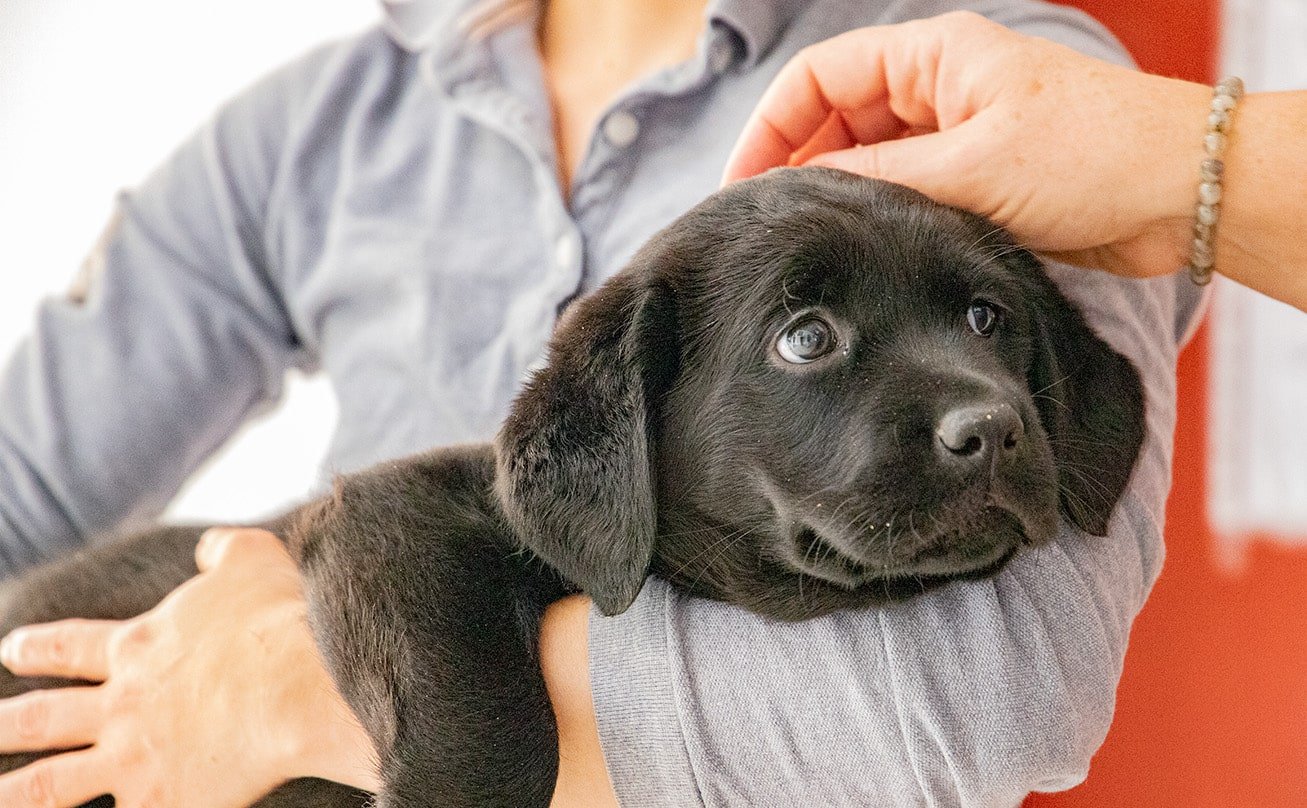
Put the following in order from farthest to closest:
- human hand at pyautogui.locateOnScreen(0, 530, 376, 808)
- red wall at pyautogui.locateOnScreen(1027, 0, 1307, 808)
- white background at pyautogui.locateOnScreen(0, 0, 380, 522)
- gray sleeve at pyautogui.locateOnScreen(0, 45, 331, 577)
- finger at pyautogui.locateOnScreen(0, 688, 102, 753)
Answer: white background at pyautogui.locateOnScreen(0, 0, 380, 522) < red wall at pyautogui.locateOnScreen(1027, 0, 1307, 808) < gray sleeve at pyautogui.locateOnScreen(0, 45, 331, 577) < finger at pyautogui.locateOnScreen(0, 688, 102, 753) < human hand at pyautogui.locateOnScreen(0, 530, 376, 808)

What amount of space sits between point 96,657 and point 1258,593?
2098mm

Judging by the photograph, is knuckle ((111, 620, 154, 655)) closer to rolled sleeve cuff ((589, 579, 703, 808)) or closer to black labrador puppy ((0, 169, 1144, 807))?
black labrador puppy ((0, 169, 1144, 807))

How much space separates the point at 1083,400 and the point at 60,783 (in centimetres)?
136

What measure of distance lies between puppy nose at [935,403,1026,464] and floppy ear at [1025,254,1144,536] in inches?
10.0

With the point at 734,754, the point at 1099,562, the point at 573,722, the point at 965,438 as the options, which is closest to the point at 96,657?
the point at 573,722

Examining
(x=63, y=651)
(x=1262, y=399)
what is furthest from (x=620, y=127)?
(x=1262, y=399)

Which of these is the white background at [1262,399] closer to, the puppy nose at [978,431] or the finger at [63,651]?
the puppy nose at [978,431]

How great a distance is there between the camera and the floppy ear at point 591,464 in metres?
1.22

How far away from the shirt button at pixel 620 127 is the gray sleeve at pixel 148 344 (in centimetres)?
73

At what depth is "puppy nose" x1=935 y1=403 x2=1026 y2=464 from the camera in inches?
41.0

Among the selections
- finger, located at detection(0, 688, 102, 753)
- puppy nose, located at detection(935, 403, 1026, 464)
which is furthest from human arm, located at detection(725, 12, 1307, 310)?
finger, located at detection(0, 688, 102, 753)

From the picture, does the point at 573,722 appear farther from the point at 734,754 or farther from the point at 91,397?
the point at 91,397

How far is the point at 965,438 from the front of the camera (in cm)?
104

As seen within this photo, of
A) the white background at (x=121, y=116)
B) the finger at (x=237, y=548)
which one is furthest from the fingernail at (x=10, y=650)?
the white background at (x=121, y=116)
